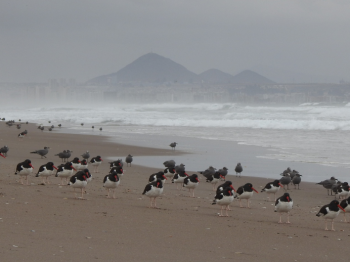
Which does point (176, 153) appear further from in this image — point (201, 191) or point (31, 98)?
point (31, 98)

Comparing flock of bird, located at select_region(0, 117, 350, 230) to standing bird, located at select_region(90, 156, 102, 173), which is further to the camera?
standing bird, located at select_region(90, 156, 102, 173)

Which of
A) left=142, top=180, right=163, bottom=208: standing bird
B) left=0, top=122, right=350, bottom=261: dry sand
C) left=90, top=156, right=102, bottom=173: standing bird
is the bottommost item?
left=0, top=122, right=350, bottom=261: dry sand

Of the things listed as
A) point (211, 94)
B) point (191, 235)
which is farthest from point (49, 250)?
point (211, 94)

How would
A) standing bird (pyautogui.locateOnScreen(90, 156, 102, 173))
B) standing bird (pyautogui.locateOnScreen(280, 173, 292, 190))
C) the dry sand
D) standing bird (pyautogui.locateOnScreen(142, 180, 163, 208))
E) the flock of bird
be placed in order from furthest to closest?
1. standing bird (pyautogui.locateOnScreen(90, 156, 102, 173))
2. standing bird (pyautogui.locateOnScreen(280, 173, 292, 190))
3. standing bird (pyautogui.locateOnScreen(142, 180, 163, 208))
4. the flock of bird
5. the dry sand

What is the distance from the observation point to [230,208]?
10680 mm

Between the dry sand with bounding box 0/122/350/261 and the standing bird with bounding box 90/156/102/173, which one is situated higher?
the standing bird with bounding box 90/156/102/173

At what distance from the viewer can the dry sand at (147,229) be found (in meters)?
6.38

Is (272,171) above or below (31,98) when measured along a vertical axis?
below

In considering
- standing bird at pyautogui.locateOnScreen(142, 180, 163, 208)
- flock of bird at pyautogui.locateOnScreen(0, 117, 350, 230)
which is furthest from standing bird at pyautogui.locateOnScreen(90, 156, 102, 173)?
standing bird at pyautogui.locateOnScreen(142, 180, 163, 208)

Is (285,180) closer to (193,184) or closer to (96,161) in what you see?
(193,184)

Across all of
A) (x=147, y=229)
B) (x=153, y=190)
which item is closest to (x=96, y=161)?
(x=153, y=190)

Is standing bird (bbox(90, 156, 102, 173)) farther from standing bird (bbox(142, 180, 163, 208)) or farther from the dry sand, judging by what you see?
standing bird (bbox(142, 180, 163, 208))

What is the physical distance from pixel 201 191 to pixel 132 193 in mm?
2197

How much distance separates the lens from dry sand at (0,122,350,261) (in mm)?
6375
